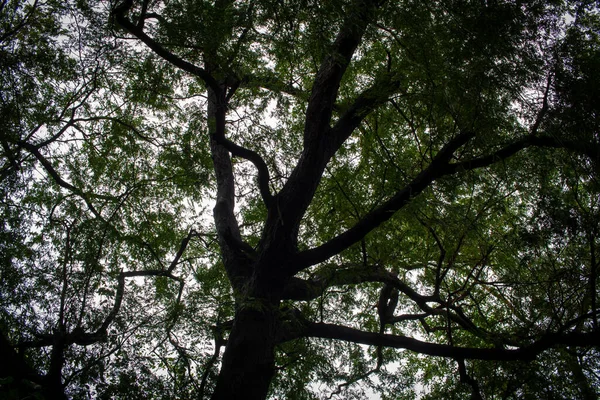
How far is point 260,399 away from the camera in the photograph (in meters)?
3.60

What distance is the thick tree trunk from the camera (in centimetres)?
356

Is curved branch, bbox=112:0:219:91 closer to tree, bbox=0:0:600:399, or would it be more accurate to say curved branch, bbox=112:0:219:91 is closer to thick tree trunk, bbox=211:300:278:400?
tree, bbox=0:0:600:399

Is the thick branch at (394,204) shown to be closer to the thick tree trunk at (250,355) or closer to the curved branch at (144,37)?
the thick tree trunk at (250,355)

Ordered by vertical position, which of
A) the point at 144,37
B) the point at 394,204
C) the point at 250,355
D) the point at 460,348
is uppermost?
the point at 144,37

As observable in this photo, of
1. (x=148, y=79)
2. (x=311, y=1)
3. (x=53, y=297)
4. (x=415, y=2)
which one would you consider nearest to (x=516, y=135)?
(x=415, y=2)

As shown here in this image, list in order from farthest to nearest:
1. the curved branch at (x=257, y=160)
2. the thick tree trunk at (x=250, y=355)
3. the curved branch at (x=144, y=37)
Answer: the curved branch at (x=257, y=160) < the curved branch at (x=144, y=37) < the thick tree trunk at (x=250, y=355)

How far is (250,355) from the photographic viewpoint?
3.76m

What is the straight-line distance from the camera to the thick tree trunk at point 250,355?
356cm

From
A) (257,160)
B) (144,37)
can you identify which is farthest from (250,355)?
(144,37)

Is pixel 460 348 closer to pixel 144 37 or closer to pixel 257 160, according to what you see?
pixel 257 160

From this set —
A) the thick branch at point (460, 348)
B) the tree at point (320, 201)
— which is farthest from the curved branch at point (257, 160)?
the thick branch at point (460, 348)

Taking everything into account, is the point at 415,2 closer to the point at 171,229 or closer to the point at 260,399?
the point at 260,399

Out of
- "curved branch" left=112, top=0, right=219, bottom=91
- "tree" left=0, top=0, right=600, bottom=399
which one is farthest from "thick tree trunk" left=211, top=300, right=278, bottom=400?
"curved branch" left=112, top=0, right=219, bottom=91

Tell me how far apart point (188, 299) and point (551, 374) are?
416 cm
